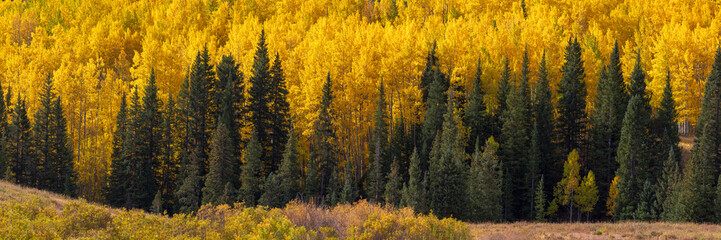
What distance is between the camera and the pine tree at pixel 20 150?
65.0m

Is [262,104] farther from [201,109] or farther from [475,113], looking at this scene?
[475,113]

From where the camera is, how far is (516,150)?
63125mm

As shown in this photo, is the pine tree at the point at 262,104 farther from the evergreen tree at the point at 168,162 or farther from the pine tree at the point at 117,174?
the pine tree at the point at 117,174

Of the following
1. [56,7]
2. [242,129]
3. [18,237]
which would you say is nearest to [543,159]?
[242,129]

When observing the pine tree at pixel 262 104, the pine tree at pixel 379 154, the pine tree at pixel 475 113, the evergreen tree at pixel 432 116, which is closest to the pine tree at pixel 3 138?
the pine tree at pixel 262 104

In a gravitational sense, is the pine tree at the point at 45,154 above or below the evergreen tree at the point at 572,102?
below

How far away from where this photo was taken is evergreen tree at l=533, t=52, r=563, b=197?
63188 mm

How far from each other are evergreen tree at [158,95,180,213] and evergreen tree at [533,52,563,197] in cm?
3441

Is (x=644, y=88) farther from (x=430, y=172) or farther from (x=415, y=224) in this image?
(x=415, y=224)

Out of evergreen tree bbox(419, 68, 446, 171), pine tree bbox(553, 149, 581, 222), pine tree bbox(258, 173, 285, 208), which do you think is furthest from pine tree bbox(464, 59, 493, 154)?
pine tree bbox(258, 173, 285, 208)

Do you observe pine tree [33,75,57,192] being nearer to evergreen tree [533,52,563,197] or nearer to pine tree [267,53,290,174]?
pine tree [267,53,290,174]

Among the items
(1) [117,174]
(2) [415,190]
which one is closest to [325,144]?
(2) [415,190]

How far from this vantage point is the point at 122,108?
221 ft

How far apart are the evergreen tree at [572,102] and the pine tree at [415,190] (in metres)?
18.0
